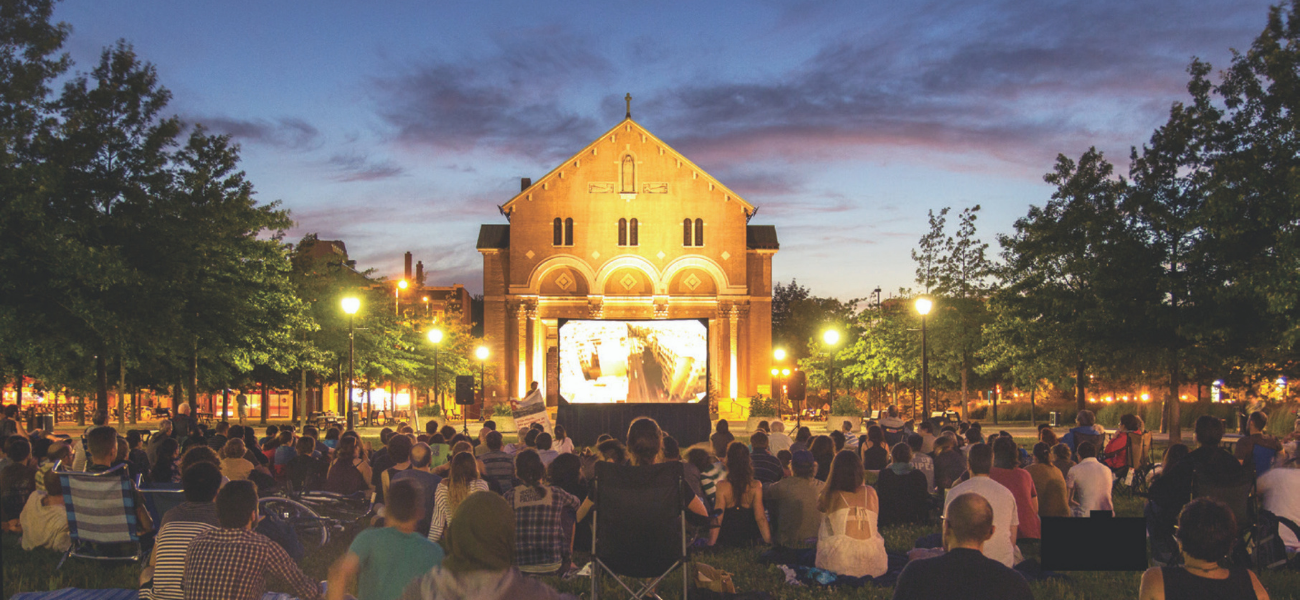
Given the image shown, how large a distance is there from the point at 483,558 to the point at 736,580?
5692mm

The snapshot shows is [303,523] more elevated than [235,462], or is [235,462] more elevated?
[235,462]

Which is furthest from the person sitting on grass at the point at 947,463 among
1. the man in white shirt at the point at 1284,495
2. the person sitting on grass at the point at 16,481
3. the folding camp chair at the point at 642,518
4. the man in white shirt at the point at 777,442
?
the person sitting on grass at the point at 16,481

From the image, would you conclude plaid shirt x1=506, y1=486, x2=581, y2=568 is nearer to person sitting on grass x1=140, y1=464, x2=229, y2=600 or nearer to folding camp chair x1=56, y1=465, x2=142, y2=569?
person sitting on grass x1=140, y1=464, x2=229, y2=600

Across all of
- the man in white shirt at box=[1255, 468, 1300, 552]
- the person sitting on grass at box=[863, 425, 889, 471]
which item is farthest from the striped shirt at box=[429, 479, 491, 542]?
the person sitting on grass at box=[863, 425, 889, 471]

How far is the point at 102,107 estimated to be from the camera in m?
25.6

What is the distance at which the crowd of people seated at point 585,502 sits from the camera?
13.5 ft

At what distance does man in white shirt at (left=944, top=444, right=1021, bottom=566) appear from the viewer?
23.6ft

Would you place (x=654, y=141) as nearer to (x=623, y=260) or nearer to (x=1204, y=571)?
(x=623, y=260)

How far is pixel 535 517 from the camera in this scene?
7484 millimetres

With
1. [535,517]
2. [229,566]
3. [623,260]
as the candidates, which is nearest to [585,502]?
[535,517]

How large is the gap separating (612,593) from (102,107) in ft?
77.4

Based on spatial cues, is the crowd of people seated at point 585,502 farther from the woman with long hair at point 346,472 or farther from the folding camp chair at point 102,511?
the folding camp chair at point 102,511

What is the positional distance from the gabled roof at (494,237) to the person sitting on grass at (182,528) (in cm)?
4489

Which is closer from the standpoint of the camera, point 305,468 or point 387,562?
point 387,562
